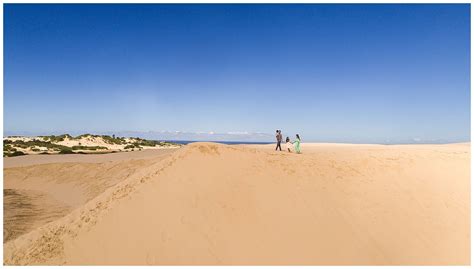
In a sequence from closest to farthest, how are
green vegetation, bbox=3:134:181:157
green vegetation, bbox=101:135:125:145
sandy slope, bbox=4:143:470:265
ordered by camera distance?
sandy slope, bbox=4:143:470:265, green vegetation, bbox=3:134:181:157, green vegetation, bbox=101:135:125:145

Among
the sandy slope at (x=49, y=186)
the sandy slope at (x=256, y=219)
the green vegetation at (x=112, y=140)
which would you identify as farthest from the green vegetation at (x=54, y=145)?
the sandy slope at (x=256, y=219)

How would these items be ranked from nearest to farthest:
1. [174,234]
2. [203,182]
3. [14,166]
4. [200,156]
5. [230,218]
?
[174,234], [230,218], [203,182], [200,156], [14,166]

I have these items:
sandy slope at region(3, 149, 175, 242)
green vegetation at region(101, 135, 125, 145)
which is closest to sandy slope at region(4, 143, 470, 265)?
sandy slope at region(3, 149, 175, 242)

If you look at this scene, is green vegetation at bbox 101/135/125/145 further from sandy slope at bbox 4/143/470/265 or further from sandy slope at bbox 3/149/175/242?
sandy slope at bbox 4/143/470/265

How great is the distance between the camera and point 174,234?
25.9ft

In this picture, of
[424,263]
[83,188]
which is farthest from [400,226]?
[83,188]

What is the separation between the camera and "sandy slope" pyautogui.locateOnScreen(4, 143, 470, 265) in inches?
301

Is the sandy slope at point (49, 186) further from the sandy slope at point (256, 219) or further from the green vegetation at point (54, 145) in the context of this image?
the green vegetation at point (54, 145)

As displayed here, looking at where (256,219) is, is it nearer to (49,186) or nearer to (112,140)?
(49,186)

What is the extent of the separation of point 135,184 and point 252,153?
4234 millimetres

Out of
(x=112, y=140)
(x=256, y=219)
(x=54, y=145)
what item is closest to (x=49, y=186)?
(x=256, y=219)

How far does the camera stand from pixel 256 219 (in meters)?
8.45

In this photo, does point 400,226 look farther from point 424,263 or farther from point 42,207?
point 42,207

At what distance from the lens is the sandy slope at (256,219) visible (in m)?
7.63
